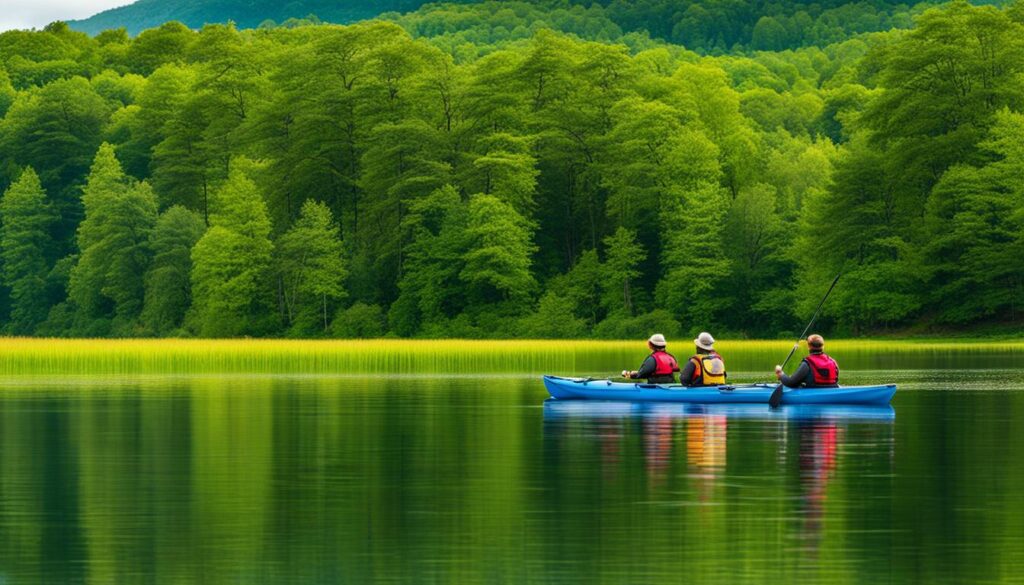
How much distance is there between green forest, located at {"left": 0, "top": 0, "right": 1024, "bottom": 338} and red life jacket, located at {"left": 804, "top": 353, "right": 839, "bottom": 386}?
148 ft

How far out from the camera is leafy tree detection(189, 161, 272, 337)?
89750 millimetres

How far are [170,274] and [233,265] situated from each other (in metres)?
5.53

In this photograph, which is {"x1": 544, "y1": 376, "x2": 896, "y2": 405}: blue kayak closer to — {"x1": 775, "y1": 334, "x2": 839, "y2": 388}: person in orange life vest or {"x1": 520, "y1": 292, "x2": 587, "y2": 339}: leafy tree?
{"x1": 775, "y1": 334, "x2": 839, "y2": 388}: person in orange life vest

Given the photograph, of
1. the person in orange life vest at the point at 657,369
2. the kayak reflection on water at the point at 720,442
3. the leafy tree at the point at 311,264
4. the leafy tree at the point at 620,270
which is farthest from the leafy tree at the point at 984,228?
the kayak reflection on water at the point at 720,442

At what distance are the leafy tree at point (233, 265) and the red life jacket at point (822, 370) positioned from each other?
5908cm

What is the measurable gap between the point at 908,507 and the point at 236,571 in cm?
711

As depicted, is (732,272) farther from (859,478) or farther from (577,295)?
(859,478)

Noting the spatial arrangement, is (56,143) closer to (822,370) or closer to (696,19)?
(822,370)

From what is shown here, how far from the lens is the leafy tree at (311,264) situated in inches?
3526

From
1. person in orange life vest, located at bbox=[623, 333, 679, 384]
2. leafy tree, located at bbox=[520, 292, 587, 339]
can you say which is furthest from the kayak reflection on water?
leafy tree, located at bbox=[520, 292, 587, 339]

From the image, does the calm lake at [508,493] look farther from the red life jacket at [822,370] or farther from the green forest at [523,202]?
the green forest at [523,202]

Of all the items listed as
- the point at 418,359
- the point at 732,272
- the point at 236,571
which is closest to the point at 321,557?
the point at 236,571

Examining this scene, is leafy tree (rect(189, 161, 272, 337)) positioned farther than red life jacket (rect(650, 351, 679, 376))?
Yes

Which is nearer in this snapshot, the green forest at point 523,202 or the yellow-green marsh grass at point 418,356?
the yellow-green marsh grass at point 418,356
